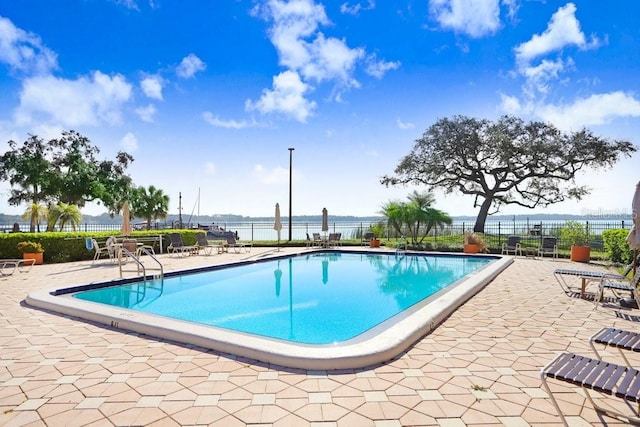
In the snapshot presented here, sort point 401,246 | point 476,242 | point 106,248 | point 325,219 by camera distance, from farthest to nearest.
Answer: point 325,219
point 401,246
point 476,242
point 106,248

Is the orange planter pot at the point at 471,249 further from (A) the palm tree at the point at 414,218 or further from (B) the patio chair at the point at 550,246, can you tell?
(A) the palm tree at the point at 414,218

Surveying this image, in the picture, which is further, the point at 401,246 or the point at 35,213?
the point at 35,213

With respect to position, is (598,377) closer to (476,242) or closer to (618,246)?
(618,246)

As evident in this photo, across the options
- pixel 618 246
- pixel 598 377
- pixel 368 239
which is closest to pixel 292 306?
pixel 598 377

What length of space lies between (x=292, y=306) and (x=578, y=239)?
34.9 ft

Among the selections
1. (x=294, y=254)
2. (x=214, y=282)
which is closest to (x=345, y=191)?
(x=294, y=254)

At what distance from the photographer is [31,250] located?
10.5m

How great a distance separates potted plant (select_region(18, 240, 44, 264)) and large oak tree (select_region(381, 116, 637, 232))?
60.0 ft

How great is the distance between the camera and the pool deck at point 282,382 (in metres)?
2.40

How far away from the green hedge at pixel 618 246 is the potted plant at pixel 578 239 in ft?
2.41

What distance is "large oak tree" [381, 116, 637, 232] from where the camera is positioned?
63.4 feet

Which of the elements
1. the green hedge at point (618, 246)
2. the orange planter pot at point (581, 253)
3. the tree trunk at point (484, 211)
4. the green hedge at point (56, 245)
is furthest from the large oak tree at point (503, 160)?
the green hedge at point (56, 245)

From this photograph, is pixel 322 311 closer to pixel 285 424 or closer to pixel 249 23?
pixel 285 424

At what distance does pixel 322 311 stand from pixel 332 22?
27.3 ft
